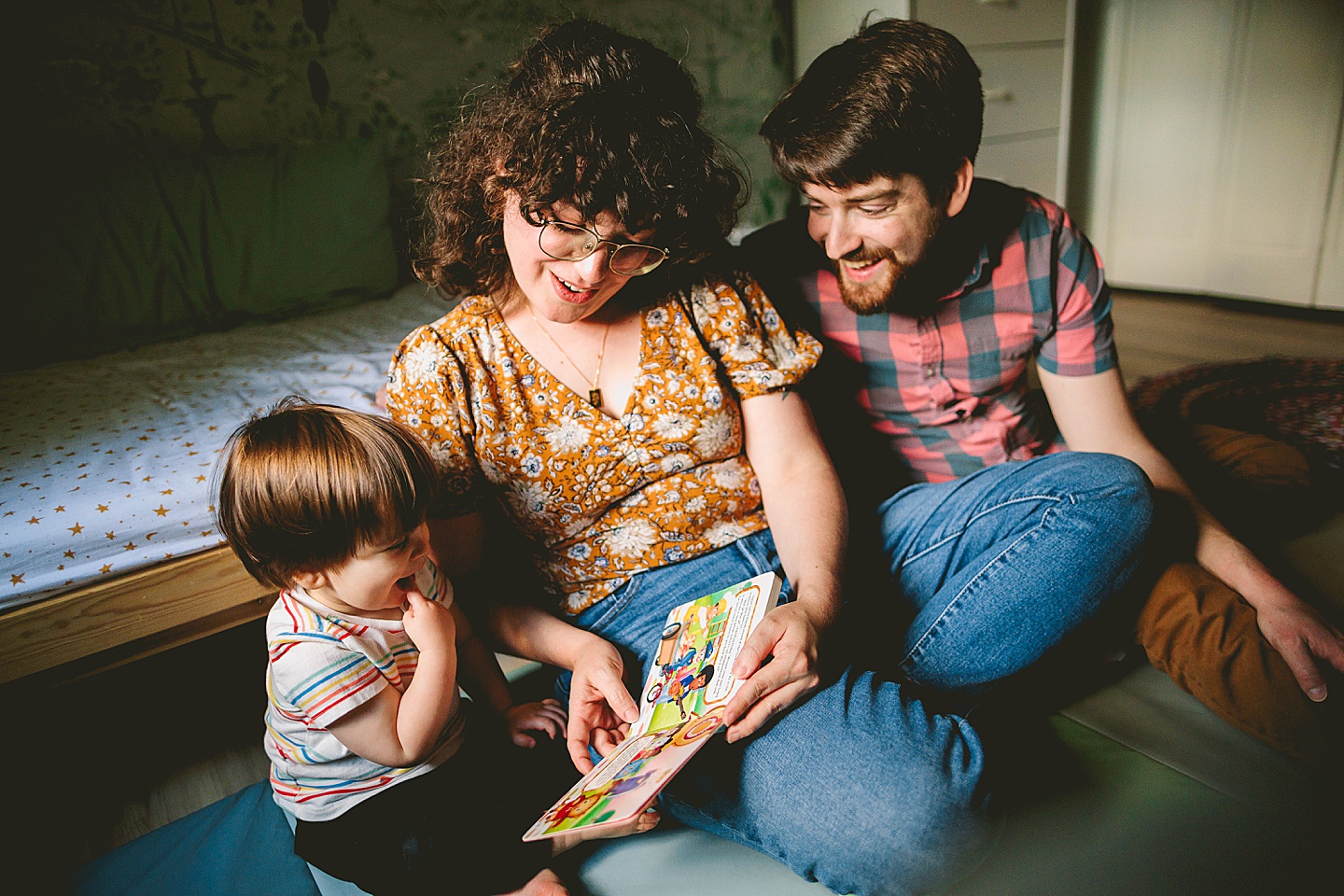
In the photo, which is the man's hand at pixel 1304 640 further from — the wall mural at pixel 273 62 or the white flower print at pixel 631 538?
the wall mural at pixel 273 62

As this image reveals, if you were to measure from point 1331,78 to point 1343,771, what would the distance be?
2.72 metres

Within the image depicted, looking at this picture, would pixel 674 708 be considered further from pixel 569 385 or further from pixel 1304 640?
pixel 1304 640

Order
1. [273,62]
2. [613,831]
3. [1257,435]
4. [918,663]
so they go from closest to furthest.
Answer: [613,831] < [918,663] < [1257,435] < [273,62]

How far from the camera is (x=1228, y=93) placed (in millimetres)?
2930

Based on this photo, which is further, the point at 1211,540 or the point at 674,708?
the point at 1211,540

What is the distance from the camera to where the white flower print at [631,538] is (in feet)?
3.20

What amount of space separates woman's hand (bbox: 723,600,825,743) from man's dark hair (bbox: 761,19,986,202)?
0.56 meters

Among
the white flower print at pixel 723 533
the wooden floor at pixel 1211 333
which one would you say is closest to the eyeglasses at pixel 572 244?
the white flower print at pixel 723 533

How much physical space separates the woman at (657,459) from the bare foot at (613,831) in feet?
0.23

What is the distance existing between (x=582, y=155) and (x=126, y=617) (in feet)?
2.78

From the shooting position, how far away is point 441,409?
2.93 ft

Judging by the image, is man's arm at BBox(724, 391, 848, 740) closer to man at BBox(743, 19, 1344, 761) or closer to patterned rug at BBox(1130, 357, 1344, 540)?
man at BBox(743, 19, 1344, 761)

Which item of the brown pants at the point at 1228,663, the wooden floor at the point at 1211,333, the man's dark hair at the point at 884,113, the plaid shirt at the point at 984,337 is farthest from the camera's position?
the wooden floor at the point at 1211,333

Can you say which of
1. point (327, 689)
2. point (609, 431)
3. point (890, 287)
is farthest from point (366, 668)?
point (890, 287)
